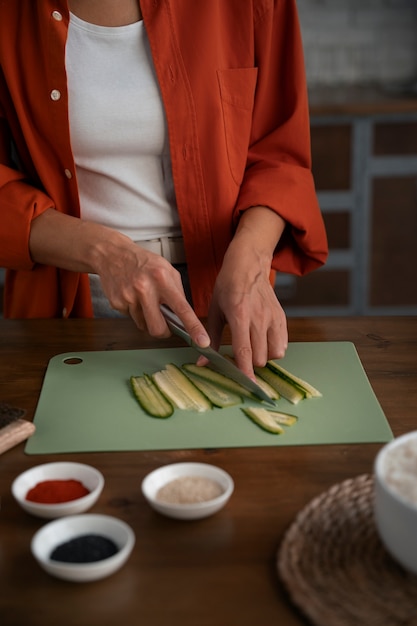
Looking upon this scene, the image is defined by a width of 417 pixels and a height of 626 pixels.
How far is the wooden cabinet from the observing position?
131 inches

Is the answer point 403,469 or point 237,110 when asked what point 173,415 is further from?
point 237,110

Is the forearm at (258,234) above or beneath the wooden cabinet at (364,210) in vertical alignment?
above

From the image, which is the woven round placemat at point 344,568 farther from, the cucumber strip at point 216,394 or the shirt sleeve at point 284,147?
the shirt sleeve at point 284,147

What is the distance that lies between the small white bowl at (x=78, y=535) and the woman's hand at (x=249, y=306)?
1.47ft

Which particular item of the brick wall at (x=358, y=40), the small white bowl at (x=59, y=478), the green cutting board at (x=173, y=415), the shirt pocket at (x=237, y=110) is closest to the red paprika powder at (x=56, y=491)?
the small white bowl at (x=59, y=478)

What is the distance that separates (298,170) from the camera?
1638mm

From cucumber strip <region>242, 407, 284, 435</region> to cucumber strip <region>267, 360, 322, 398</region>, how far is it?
82mm

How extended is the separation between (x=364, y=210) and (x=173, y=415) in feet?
8.05

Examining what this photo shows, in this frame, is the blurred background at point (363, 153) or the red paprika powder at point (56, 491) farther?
the blurred background at point (363, 153)


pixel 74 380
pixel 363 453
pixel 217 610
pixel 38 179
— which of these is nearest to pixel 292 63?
pixel 38 179

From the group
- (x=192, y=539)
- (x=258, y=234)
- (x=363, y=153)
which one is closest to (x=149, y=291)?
(x=258, y=234)

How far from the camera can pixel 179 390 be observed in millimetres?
1230

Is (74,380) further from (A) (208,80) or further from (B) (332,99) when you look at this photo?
(B) (332,99)

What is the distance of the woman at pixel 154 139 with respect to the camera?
1.53 meters
